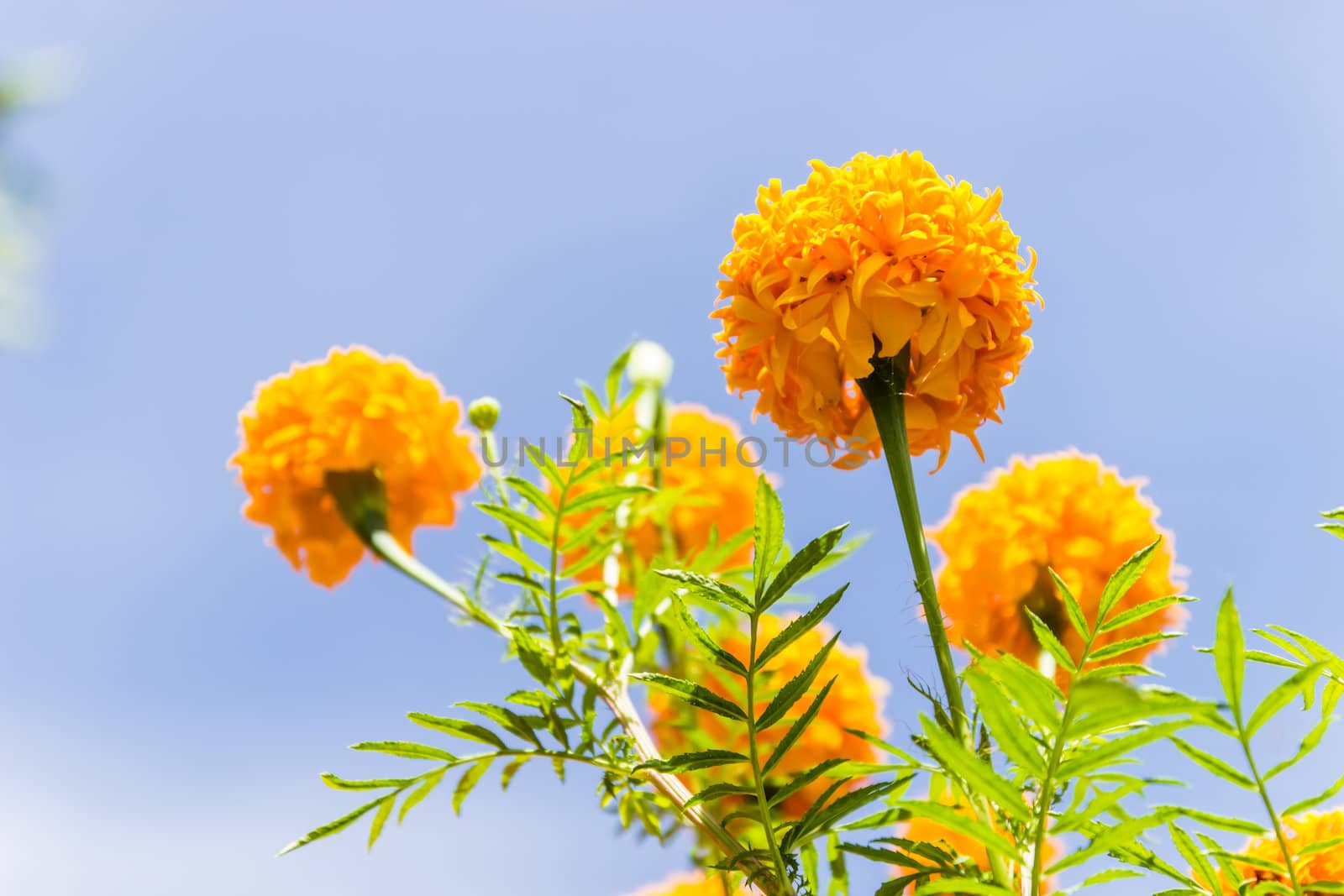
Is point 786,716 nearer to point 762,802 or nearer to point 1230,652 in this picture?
point 762,802

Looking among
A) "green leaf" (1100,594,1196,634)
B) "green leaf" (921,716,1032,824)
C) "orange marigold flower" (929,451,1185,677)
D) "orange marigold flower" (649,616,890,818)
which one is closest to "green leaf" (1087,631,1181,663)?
"green leaf" (1100,594,1196,634)

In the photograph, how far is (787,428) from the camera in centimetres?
94

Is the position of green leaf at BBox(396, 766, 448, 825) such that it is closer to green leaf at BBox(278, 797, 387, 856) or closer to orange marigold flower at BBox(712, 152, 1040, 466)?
green leaf at BBox(278, 797, 387, 856)

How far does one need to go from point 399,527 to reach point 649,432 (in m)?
0.41

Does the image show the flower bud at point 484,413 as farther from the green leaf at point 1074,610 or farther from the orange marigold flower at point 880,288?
the green leaf at point 1074,610

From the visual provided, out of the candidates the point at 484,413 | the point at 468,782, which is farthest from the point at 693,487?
the point at 468,782

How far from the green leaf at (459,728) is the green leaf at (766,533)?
1.08 feet

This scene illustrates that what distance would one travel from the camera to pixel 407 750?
829 millimetres

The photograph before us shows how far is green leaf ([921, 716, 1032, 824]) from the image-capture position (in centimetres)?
46

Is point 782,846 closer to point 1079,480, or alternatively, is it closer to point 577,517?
point 1079,480

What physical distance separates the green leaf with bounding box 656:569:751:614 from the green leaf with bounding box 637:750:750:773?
0.39 feet

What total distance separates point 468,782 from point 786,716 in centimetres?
54

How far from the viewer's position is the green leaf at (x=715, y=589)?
60 centimetres

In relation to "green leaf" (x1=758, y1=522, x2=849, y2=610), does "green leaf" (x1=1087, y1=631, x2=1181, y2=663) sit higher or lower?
lower
